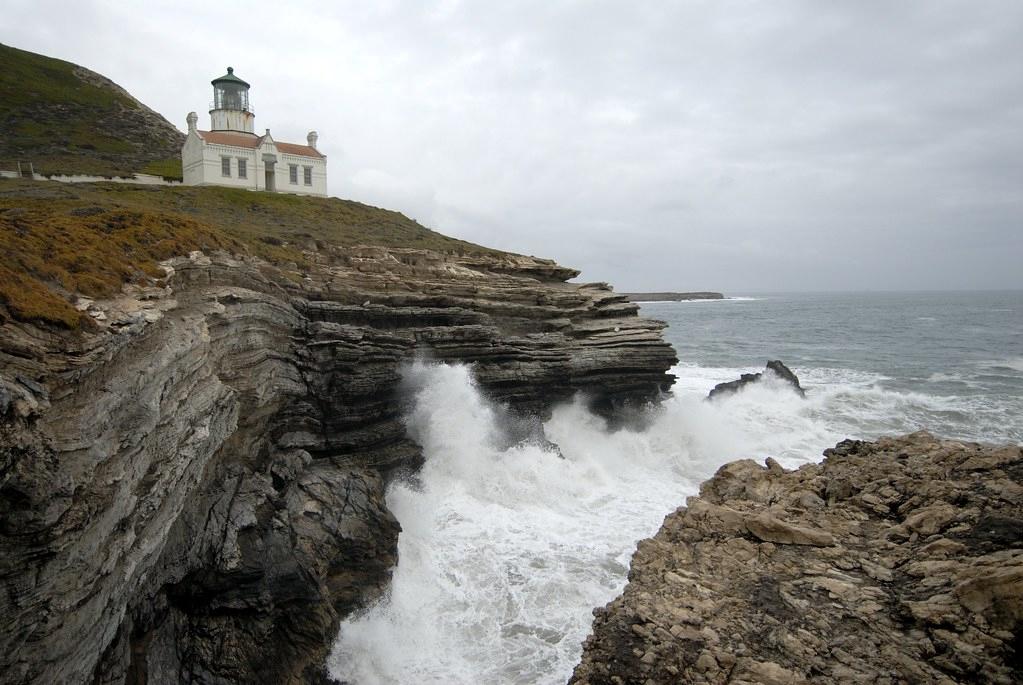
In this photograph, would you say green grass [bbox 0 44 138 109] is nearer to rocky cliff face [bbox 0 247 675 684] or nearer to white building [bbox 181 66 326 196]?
white building [bbox 181 66 326 196]

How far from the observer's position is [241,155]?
139 ft

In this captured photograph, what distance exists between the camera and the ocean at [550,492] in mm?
13789

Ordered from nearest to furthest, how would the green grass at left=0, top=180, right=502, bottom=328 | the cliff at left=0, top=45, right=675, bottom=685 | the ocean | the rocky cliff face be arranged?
the rocky cliff face
the cliff at left=0, top=45, right=675, bottom=685
the green grass at left=0, top=180, right=502, bottom=328
the ocean

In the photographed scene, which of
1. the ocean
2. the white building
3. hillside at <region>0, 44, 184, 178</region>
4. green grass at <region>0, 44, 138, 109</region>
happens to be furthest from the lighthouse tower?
the ocean

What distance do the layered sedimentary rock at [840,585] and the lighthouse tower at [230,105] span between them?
155ft

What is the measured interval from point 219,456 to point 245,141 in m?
36.6

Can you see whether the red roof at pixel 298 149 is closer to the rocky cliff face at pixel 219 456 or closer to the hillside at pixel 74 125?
the hillside at pixel 74 125


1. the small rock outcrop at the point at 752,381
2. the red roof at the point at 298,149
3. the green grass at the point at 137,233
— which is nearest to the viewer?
the green grass at the point at 137,233

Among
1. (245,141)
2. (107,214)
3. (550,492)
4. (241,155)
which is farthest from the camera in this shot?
(245,141)

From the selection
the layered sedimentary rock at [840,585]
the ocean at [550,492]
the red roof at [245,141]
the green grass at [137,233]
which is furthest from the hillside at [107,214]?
the layered sedimentary rock at [840,585]

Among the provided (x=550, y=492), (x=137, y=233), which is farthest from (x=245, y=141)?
(x=550, y=492)

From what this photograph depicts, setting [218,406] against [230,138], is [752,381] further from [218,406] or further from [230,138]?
[230,138]

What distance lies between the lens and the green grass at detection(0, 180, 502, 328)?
420 inches

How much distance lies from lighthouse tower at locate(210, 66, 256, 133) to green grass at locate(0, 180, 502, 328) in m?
9.33
